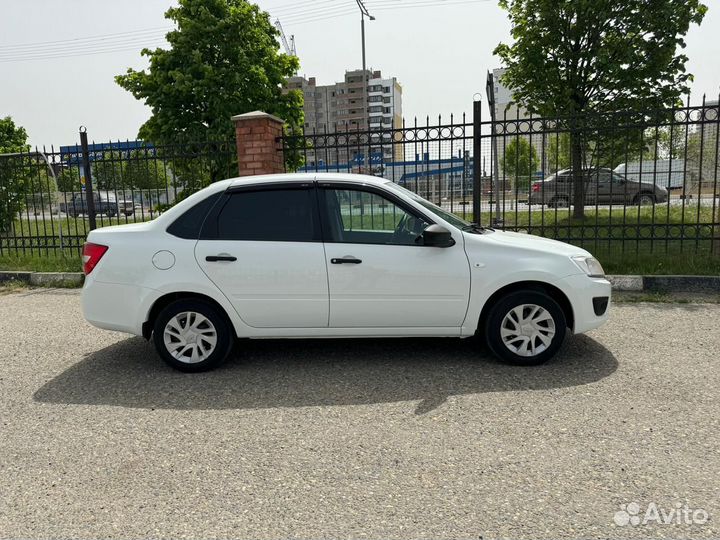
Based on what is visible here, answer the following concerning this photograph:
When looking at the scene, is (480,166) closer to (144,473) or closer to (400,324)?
(400,324)

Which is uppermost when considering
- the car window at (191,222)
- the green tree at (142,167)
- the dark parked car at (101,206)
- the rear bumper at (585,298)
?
the green tree at (142,167)

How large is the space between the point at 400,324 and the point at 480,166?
4.93 m

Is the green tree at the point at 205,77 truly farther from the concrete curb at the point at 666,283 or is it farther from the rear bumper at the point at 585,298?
the rear bumper at the point at 585,298

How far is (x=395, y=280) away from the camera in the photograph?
452cm

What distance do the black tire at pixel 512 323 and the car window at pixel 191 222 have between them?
8.43 ft

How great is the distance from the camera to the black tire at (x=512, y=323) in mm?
4547

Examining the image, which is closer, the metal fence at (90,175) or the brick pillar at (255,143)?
the brick pillar at (255,143)

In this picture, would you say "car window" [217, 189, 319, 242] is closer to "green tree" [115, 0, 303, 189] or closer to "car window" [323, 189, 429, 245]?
"car window" [323, 189, 429, 245]

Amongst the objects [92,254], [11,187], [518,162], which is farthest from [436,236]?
[11,187]

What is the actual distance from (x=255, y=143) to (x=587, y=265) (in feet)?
19.4

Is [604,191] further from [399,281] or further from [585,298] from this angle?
[399,281]

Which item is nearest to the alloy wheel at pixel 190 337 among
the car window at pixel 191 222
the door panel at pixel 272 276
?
the door panel at pixel 272 276

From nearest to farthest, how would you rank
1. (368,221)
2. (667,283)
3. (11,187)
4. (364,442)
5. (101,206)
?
1. (364,442)
2. (368,221)
3. (667,283)
4. (101,206)
5. (11,187)

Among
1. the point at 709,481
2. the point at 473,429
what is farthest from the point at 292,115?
the point at 709,481
